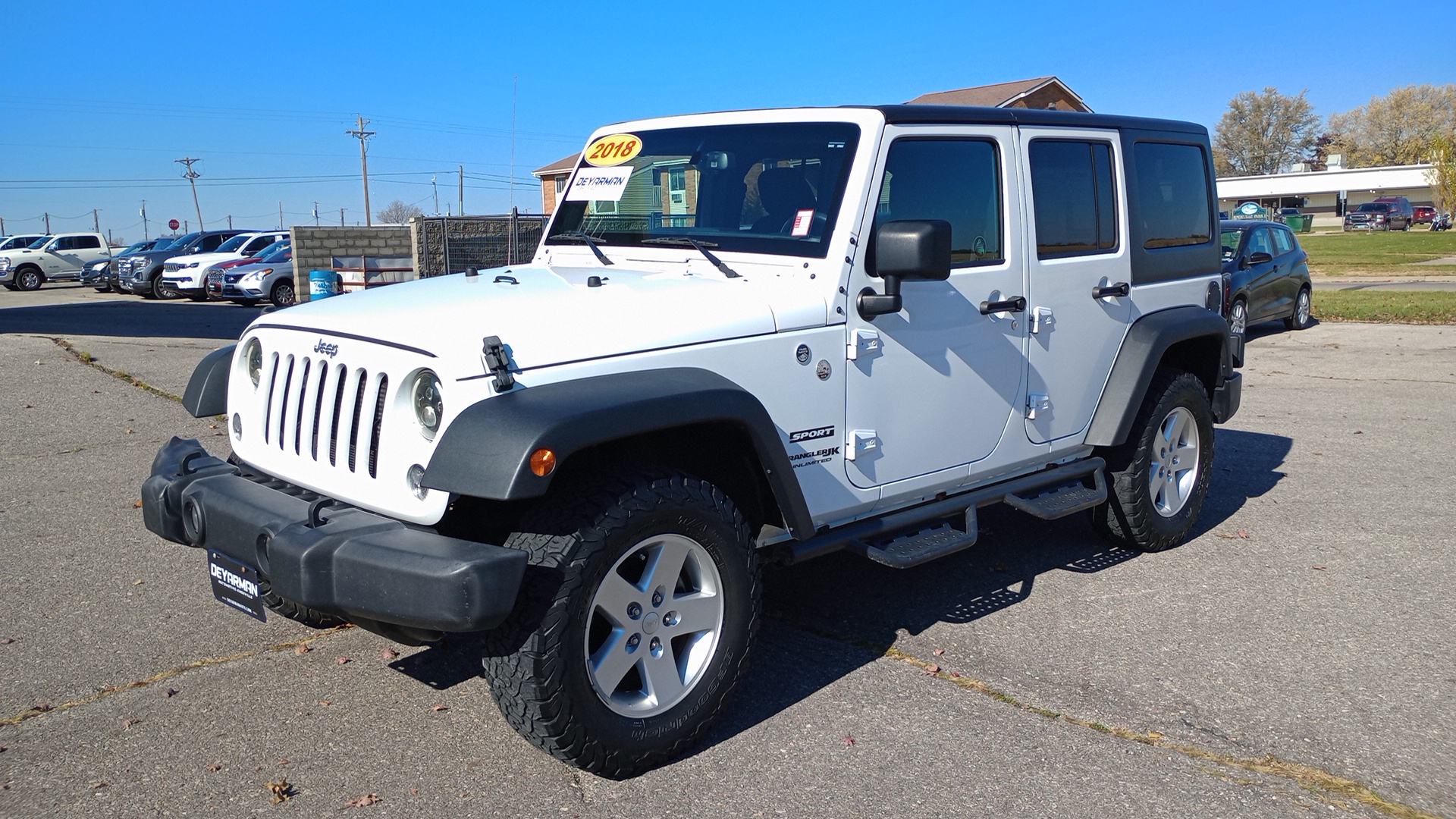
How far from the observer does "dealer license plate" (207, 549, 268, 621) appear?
136 inches

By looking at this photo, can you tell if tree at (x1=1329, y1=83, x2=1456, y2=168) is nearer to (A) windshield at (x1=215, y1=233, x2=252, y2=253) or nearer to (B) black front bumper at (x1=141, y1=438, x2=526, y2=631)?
(A) windshield at (x1=215, y1=233, x2=252, y2=253)

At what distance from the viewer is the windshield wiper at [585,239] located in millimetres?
4625

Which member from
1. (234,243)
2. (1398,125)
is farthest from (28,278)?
(1398,125)

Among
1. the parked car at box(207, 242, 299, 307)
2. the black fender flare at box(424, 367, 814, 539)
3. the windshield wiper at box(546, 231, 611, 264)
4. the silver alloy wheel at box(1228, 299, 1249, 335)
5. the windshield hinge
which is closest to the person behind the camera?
the black fender flare at box(424, 367, 814, 539)

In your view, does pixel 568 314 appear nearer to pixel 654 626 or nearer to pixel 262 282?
pixel 654 626

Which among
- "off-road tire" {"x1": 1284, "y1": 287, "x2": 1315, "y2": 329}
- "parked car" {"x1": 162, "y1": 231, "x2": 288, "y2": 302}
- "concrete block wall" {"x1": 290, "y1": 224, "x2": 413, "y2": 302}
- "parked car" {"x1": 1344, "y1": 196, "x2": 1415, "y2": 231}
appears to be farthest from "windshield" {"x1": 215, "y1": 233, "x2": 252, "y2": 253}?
"parked car" {"x1": 1344, "y1": 196, "x2": 1415, "y2": 231}

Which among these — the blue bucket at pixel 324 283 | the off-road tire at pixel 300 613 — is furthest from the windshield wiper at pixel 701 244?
the blue bucket at pixel 324 283

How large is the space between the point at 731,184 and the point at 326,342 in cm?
169

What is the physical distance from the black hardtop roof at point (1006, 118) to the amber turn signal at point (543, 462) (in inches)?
79.3

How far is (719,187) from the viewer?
4434mm

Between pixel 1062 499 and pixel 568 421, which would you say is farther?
pixel 1062 499

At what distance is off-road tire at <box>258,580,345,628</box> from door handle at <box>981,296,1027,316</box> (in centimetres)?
275

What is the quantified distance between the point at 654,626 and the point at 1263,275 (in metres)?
13.6

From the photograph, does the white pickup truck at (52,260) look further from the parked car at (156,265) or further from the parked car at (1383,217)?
the parked car at (1383,217)
